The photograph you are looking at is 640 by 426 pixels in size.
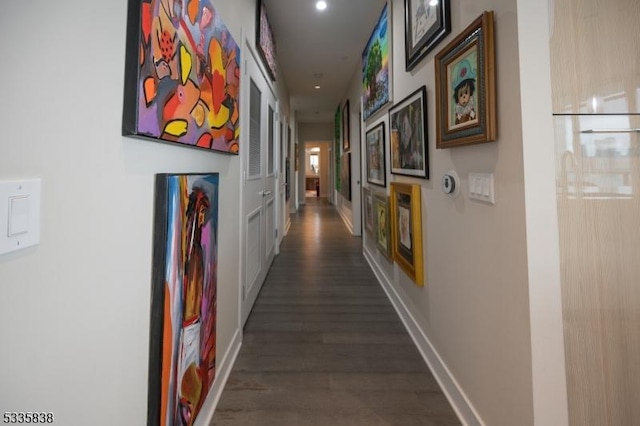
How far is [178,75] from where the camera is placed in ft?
3.36

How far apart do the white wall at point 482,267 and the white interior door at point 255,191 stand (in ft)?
4.33

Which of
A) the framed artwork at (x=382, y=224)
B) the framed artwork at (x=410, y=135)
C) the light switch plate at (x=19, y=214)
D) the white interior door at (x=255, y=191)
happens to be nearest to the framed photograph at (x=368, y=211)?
the framed artwork at (x=382, y=224)

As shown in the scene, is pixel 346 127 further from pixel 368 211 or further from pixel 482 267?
pixel 482 267

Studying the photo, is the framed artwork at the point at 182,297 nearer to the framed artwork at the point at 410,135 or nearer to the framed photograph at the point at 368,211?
the framed artwork at the point at 410,135

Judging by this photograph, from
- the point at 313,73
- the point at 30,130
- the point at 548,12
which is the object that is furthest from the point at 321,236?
the point at 30,130

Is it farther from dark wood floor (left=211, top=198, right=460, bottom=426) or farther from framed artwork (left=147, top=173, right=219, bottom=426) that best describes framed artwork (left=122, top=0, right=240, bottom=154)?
dark wood floor (left=211, top=198, right=460, bottom=426)

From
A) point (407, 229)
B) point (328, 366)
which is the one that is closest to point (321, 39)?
→ point (407, 229)

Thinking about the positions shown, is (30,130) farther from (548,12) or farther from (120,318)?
(548,12)

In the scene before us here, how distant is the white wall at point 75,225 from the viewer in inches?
22.4

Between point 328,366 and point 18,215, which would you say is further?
point 328,366

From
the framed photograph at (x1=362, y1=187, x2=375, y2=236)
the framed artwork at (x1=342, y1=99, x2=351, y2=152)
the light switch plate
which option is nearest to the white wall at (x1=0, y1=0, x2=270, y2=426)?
the light switch plate

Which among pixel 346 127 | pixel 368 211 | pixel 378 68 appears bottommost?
pixel 368 211

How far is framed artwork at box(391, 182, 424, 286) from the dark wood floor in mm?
525

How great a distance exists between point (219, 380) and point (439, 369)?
128cm
